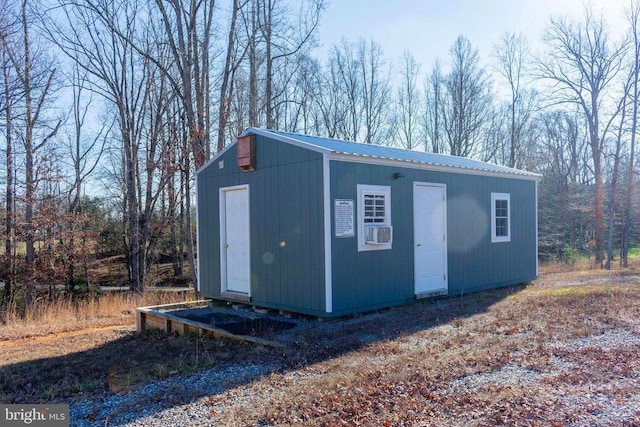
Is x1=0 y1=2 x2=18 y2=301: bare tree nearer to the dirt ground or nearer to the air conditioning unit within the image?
the dirt ground

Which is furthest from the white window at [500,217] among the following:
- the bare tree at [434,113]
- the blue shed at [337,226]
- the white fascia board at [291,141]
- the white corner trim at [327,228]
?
the bare tree at [434,113]

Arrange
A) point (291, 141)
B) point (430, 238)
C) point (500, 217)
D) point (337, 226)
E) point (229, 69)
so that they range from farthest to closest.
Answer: point (229, 69)
point (500, 217)
point (430, 238)
point (291, 141)
point (337, 226)

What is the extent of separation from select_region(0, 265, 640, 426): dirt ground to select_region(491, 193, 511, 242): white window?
6.90ft

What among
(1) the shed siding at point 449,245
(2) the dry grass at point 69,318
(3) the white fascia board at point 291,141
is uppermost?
(3) the white fascia board at point 291,141

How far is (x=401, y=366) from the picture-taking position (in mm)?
4504

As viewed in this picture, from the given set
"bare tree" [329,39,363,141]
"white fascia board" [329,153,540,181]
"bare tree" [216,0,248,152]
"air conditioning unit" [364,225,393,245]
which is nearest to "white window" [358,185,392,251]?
"air conditioning unit" [364,225,393,245]

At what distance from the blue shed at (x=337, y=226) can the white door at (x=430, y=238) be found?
18 millimetres

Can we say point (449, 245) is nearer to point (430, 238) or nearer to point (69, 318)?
point (430, 238)

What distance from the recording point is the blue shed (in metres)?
6.71

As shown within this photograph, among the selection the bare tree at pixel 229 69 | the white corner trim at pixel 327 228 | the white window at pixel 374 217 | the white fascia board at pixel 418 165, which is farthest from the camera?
the bare tree at pixel 229 69

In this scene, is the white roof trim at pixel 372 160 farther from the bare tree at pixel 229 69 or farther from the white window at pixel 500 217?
the bare tree at pixel 229 69

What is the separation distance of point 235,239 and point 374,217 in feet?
8.06

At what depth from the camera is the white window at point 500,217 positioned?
9.59 metres

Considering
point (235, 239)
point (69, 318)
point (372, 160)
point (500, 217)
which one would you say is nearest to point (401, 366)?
point (372, 160)
